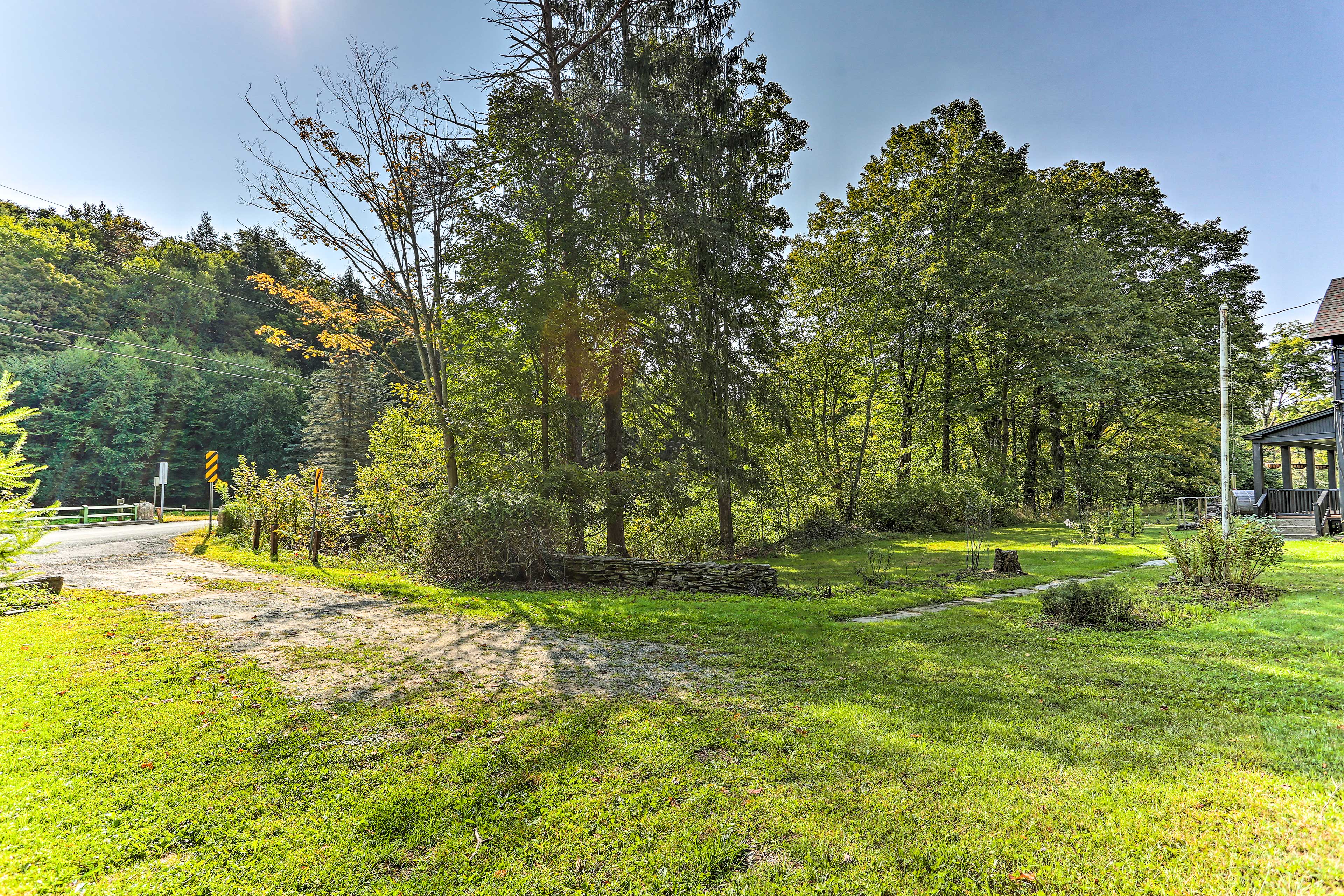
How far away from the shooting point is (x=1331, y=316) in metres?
14.3

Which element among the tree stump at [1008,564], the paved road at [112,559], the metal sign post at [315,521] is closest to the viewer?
the paved road at [112,559]

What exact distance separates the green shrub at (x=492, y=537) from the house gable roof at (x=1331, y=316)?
19.8m

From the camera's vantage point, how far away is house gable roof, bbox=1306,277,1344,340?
548 inches

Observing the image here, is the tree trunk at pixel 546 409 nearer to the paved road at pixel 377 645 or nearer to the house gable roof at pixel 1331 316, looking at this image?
the paved road at pixel 377 645

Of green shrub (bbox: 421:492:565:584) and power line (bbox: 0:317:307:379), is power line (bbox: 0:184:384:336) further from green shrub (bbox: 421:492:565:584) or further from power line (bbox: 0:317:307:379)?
green shrub (bbox: 421:492:565:584)

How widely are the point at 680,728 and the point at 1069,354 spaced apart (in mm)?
25181

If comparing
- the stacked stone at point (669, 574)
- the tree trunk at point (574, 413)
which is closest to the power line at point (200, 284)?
the tree trunk at point (574, 413)

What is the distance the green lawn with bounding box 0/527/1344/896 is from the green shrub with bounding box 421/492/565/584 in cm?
418

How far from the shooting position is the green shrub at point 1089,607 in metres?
6.50

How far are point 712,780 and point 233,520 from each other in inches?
734

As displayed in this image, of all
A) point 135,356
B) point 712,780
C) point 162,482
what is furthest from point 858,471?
point 135,356

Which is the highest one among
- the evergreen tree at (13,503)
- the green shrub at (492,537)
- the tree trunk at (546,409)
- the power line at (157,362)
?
the power line at (157,362)

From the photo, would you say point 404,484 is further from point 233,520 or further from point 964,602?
point 964,602

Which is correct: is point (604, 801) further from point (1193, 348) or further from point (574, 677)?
point (1193, 348)
